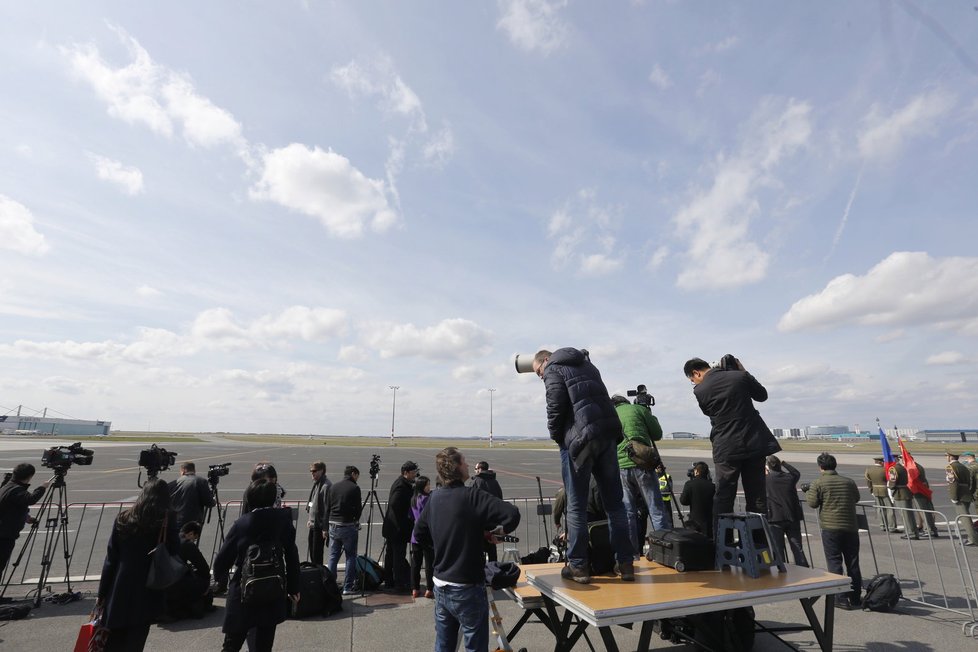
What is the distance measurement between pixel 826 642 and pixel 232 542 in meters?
5.11

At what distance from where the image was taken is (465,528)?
345 cm

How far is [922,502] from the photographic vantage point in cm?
1176

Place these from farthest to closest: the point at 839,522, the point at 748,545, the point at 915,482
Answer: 1. the point at 915,482
2. the point at 839,522
3. the point at 748,545

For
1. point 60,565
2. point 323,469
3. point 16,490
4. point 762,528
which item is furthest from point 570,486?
point 60,565

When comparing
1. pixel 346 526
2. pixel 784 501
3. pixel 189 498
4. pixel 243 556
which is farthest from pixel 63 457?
pixel 784 501

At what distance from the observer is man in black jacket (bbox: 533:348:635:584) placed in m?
3.64

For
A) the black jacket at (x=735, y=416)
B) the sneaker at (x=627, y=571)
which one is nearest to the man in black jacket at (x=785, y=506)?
the black jacket at (x=735, y=416)

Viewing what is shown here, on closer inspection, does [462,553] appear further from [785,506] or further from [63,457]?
[785,506]

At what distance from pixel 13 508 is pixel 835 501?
36.6ft

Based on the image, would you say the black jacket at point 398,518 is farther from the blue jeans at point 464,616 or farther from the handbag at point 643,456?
the blue jeans at point 464,616

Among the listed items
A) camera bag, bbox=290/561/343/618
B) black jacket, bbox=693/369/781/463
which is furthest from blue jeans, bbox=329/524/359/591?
black jacket, bbox=693/369/781/463

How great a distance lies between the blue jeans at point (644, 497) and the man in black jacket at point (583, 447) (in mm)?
1641

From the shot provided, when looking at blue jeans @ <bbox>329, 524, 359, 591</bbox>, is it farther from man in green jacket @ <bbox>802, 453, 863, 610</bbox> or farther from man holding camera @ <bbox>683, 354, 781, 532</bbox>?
man in green jacket @ <bbox>802, 453, 863, 610</bbox>

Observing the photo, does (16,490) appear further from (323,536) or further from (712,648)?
(712,648)
